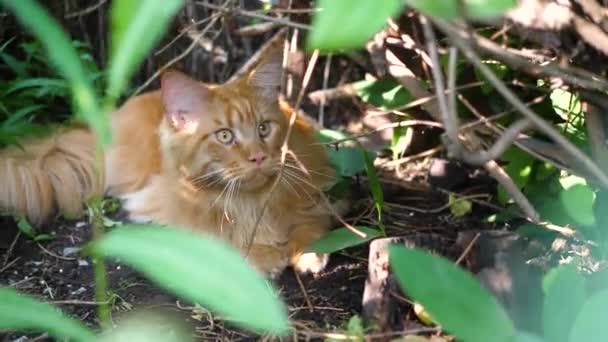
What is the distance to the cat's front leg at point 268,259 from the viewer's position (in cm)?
235

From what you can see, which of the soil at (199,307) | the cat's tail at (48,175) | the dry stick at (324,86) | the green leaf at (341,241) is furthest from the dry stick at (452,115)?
the dry stick at (324,86)

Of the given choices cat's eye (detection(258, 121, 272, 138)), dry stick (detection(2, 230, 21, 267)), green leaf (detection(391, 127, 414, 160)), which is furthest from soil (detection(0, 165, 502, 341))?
cat's eye (detection(258, 121, 272, 138))

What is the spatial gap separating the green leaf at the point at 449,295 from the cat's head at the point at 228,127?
141 centimetres

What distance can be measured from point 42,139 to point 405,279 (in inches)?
87.3

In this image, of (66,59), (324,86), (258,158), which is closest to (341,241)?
(258,158)

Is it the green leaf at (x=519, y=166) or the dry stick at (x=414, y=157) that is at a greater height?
the green leaf at (x=519, y=166)

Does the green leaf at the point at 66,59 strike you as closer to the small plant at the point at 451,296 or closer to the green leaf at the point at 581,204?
the small plant at the point at 451,296

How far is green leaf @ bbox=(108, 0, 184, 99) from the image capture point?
0.81 m

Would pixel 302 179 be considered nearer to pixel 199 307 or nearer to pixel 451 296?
pixel 199 307

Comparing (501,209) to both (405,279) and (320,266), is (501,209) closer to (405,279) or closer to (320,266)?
(320,266)

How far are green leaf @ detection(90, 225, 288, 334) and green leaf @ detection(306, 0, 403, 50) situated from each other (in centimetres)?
23

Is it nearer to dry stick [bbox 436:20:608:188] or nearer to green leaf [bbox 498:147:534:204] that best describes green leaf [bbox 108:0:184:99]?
dry stick [bbox 436:20:608:188]

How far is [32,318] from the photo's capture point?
3.17ft

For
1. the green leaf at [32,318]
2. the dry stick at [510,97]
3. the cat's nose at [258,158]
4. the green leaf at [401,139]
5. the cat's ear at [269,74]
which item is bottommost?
the green leaf at [401,139]
